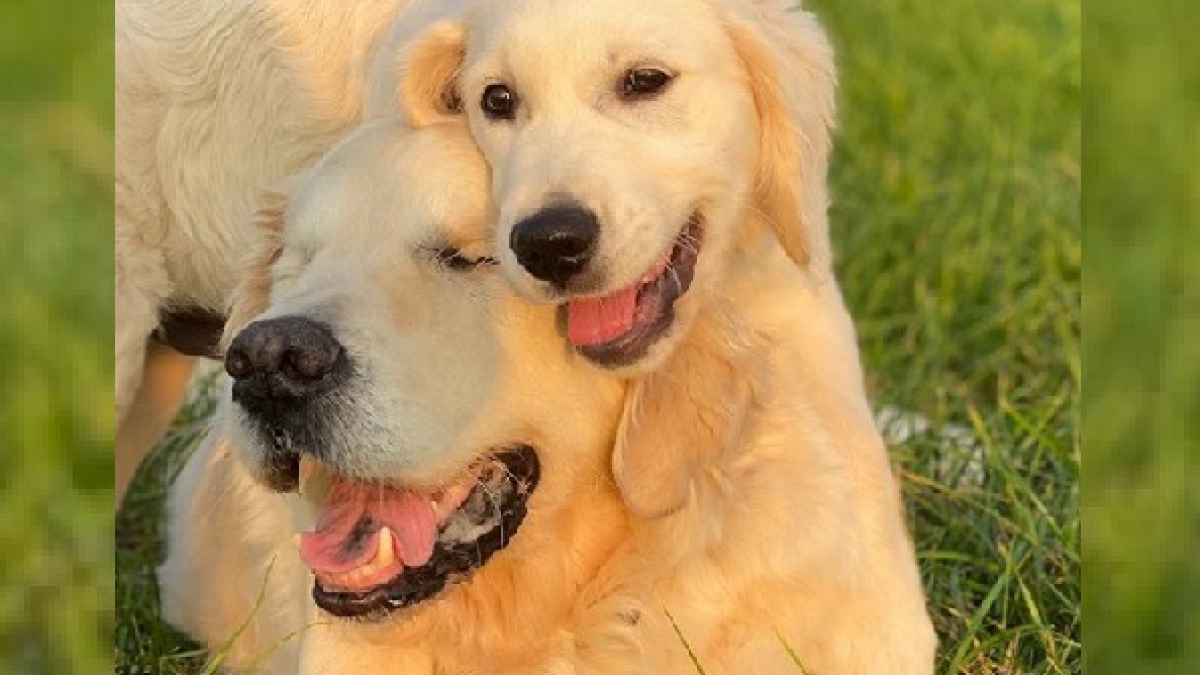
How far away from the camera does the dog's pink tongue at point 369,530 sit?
8.52 feet

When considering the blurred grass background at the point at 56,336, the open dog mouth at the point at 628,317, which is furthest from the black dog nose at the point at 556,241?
the blurred grass background at the point at 56,336

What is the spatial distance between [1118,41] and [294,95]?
1.94m

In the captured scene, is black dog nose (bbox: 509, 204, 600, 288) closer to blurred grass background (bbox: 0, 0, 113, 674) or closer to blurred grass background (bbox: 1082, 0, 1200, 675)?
blurred grass background (bbox: 0, 0, 113, 674)

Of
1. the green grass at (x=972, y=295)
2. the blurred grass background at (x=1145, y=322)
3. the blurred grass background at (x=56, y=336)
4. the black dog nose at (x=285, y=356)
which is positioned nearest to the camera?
the blurred grass background at (x=1145, y=322)

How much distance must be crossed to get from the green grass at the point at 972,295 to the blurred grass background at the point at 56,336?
1565mm

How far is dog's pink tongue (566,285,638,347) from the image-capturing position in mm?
2555

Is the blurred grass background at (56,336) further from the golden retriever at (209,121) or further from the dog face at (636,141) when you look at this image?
the golden retriever at (209,121)

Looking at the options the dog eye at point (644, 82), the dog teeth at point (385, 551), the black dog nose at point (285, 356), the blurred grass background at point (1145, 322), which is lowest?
the dog teeth at point (385, 551)

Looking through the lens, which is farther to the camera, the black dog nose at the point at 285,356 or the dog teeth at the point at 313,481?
the dog teeth at the point at 313,481

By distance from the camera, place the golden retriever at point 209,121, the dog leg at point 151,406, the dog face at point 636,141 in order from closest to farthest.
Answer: the dog face at point 636,141 → the golden retriever at point 209,121 → the dog leg at point 151,406

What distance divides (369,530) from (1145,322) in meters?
1.40

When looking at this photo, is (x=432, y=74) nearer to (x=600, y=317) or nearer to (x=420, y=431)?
(x=600, y=317)

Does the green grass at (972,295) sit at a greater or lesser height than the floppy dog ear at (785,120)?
lesser

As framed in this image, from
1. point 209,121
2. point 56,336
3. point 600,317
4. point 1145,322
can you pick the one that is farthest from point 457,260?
point 1145,322
